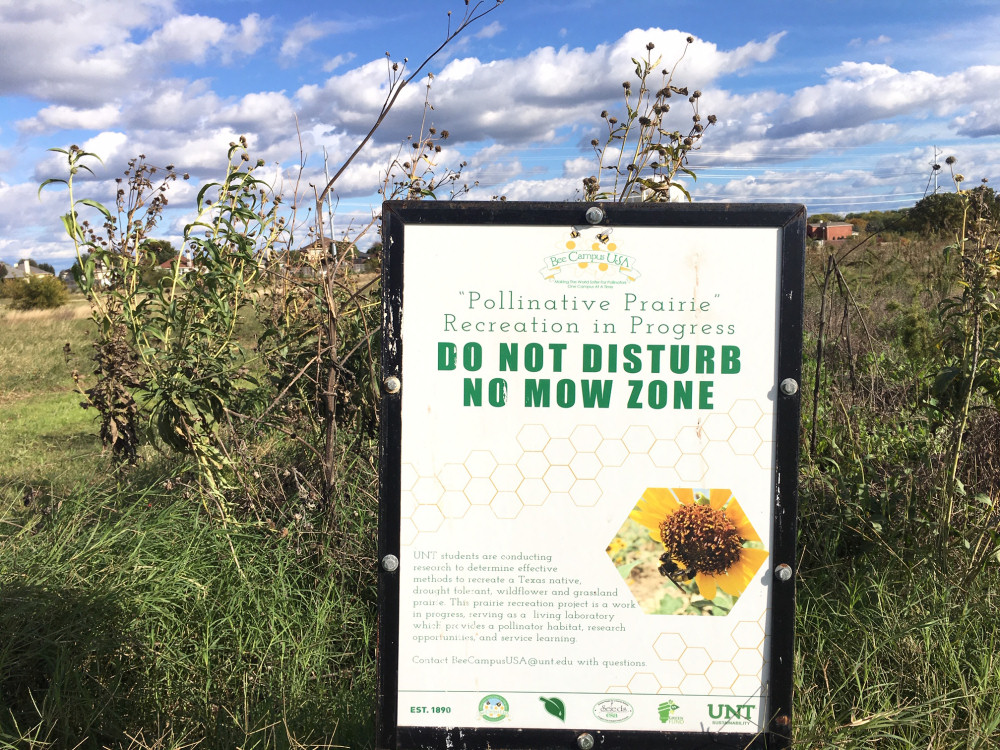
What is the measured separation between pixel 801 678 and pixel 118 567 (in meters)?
2.53

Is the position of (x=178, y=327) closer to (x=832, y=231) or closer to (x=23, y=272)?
(x=832, y=231)

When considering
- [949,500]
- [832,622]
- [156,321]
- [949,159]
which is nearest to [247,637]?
[156,321]

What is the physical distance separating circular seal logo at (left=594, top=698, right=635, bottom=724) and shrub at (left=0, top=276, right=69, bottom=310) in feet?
92.7

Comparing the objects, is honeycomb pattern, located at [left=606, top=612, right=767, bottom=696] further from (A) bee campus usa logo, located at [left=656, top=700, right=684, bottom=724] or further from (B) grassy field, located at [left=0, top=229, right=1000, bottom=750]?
(B) grassy field, located at [left=0, top=229, right=1000, bottom=750]

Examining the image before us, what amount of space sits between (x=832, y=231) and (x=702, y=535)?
5815mm

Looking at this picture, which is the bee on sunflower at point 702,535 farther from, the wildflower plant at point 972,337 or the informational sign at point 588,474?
the wildflower plant at point 972,337

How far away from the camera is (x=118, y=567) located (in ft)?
10.1

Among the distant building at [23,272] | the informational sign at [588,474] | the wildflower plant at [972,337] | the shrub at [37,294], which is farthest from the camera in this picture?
the shrub at [37,294]

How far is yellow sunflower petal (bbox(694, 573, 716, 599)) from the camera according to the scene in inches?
75.5

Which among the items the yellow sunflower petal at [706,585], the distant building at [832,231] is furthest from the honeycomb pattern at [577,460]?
the distant building at [832,231]

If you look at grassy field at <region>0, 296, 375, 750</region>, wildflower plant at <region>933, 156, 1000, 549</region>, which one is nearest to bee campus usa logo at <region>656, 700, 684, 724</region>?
grassy field at <region>0, 296, 375, 750</region>

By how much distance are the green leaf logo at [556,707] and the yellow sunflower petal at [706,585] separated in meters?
Answer: 0.43

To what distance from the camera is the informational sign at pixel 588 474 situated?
1.89 metres

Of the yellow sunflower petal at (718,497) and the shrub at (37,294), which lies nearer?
the yellow sunflower petal at (718,497)
